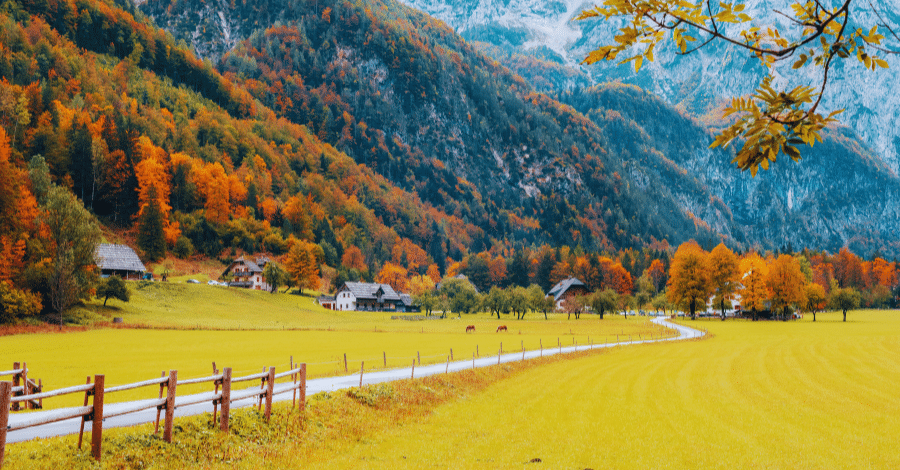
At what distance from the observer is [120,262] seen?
349 ft

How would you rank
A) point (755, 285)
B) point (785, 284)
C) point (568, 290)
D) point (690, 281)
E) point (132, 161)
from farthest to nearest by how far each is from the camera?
point (568, 290) < point (132, 161) < point (690, 281) < point (755, 285) < point (785, 284)

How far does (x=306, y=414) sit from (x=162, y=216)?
13470 centimetres

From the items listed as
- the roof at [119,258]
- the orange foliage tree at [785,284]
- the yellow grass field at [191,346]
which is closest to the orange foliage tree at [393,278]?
the yellow grass field at [191,346]

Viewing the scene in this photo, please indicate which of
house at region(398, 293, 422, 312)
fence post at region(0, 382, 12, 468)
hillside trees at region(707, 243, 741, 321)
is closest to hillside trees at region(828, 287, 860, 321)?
hillside trees at region(707, 243, 741, 321)

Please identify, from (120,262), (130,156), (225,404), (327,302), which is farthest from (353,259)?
(225,404)

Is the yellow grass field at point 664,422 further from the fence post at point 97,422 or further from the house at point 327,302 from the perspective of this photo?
the house at point 327,302

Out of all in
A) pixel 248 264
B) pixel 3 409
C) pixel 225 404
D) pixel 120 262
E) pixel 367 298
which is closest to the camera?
pixel 3 409

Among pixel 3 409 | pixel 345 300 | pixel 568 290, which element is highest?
pixel 3 409

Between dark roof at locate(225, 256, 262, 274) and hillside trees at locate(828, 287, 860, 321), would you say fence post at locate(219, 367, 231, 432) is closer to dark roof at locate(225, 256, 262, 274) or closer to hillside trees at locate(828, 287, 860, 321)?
hillside trees at locate(828, 287, 860, 321)

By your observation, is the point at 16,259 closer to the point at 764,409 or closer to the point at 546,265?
the point at 764,409

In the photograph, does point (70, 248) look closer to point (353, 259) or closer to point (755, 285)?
point (755, 285)

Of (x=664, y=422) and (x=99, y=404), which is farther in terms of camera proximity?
(x=664, y=422)

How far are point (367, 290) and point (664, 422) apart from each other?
132 metres

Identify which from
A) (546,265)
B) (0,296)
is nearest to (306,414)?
(0,296)
